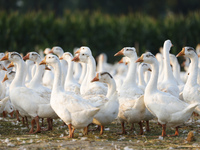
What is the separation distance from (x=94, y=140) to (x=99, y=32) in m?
17.4

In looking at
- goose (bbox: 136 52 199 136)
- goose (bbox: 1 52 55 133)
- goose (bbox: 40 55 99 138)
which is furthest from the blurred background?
goose (bbox: 136 52 199 136)

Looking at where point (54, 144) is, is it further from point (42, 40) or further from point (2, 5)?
point (2, 5)

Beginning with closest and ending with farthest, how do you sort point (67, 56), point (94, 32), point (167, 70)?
1. point (167, 70)
2. point (67, 56)
3. point (94, 32)

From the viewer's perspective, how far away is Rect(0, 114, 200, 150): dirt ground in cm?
725

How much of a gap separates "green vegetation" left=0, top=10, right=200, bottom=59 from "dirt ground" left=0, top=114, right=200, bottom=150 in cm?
1440

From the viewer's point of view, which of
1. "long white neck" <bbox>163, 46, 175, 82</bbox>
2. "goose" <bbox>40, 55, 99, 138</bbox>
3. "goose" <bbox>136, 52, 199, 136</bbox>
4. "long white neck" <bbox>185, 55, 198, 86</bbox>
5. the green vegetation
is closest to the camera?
"goose" <bbox>40, 55, 99, 138</bbox>

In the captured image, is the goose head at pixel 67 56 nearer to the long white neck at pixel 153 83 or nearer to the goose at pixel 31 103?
the goose at pixel 31 103

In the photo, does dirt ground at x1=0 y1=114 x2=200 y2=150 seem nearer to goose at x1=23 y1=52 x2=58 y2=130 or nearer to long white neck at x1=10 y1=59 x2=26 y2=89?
goose at x1=23 y1=52 x2=58 y2=130

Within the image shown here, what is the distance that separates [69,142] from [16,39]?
16.4m

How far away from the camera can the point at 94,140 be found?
7.78 metres

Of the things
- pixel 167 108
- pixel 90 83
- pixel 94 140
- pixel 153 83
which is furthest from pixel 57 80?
pixel 167 108

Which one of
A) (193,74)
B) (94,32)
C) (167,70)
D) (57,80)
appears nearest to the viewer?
(57,80)

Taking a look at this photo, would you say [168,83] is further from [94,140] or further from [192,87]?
[94,140]

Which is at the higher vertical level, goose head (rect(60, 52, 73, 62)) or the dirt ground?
goose head (rect(60, 52, 73, 62))
